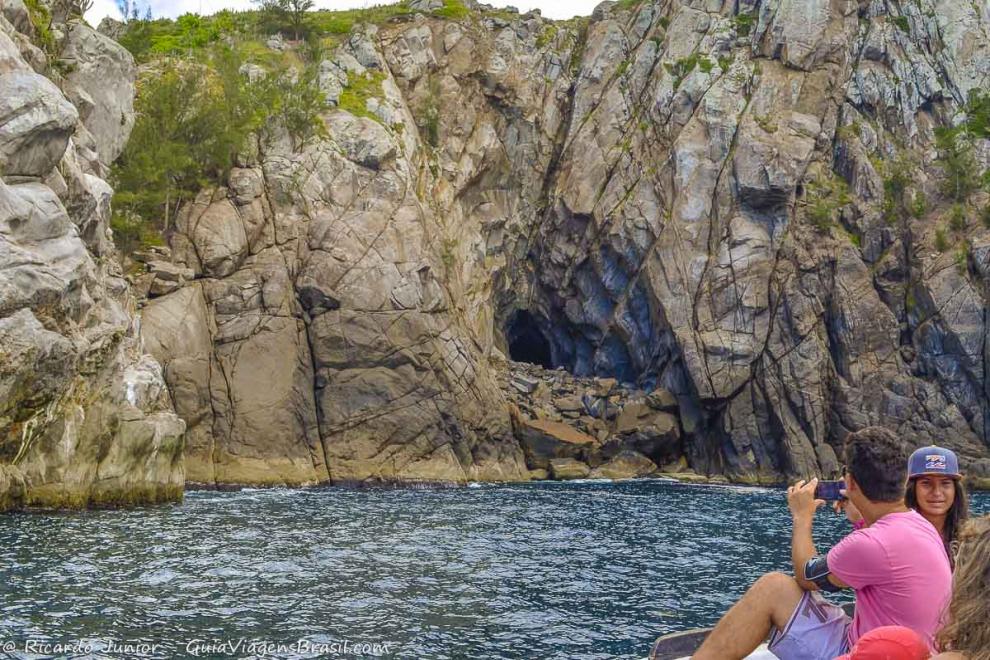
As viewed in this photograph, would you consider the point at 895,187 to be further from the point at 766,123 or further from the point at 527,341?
the point at 527,341

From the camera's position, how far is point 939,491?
26.0 ft

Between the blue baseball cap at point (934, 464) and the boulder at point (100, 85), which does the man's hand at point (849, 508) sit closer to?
the blue baseball cap at point (934, 464)

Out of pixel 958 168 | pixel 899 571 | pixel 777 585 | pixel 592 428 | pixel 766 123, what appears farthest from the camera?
pixel 766 123

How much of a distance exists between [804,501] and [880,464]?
3.10 feet

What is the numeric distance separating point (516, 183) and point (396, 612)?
208 ft

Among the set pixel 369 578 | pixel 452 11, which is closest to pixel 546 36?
pixel 452 11

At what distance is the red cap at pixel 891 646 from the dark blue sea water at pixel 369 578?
1007 cm

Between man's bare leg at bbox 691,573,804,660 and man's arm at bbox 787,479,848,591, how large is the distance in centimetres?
15

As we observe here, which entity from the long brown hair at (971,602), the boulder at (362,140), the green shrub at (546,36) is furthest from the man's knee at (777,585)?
the green shrub at (546,36)

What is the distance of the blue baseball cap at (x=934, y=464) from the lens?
782 centimetres

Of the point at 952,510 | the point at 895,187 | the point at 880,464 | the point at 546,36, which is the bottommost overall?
the point at 952,510

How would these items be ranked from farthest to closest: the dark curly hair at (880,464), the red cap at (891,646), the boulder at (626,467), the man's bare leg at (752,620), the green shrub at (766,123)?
the green shrub at (766,123)
the boulder at (626,467)
the man's bare leg at (752,620)
the dark curly hair at (880,464)
the red cap at (891,646)

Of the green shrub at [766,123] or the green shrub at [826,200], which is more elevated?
the green shrub at [766,123]

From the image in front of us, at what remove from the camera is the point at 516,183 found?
3029 inches
